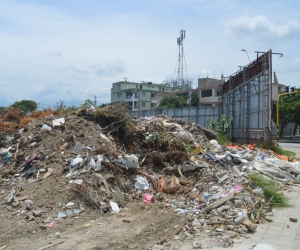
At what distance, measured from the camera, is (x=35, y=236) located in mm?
5227

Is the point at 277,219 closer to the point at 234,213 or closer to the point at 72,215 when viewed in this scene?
the point at 234,213

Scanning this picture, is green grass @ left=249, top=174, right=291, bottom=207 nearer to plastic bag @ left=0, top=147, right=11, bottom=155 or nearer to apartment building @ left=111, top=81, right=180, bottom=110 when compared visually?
plastic bag @ left=0, top=147, right=11, bottom=155

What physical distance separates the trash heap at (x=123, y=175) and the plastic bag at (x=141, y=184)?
2 cm

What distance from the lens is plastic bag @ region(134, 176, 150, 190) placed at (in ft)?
24.1

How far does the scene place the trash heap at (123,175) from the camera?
19.4 ft

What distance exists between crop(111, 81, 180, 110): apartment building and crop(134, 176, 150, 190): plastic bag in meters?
59.2

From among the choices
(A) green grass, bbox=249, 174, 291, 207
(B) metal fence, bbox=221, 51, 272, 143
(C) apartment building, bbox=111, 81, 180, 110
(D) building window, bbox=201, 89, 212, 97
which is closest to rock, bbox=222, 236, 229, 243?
(A) green grass, bbox=249, 174, 291, 207

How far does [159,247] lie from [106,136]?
16.3 ft

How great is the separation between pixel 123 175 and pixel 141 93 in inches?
2600

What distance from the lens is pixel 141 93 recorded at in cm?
7306

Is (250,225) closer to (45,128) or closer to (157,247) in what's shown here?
(157,247)

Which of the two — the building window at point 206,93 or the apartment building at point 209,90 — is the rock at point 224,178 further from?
the building window at point 206,93

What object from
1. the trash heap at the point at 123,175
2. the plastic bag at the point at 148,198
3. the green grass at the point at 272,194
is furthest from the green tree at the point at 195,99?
the plastic bag at the point at 148,198

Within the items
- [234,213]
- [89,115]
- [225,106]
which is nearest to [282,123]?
[225,106]
